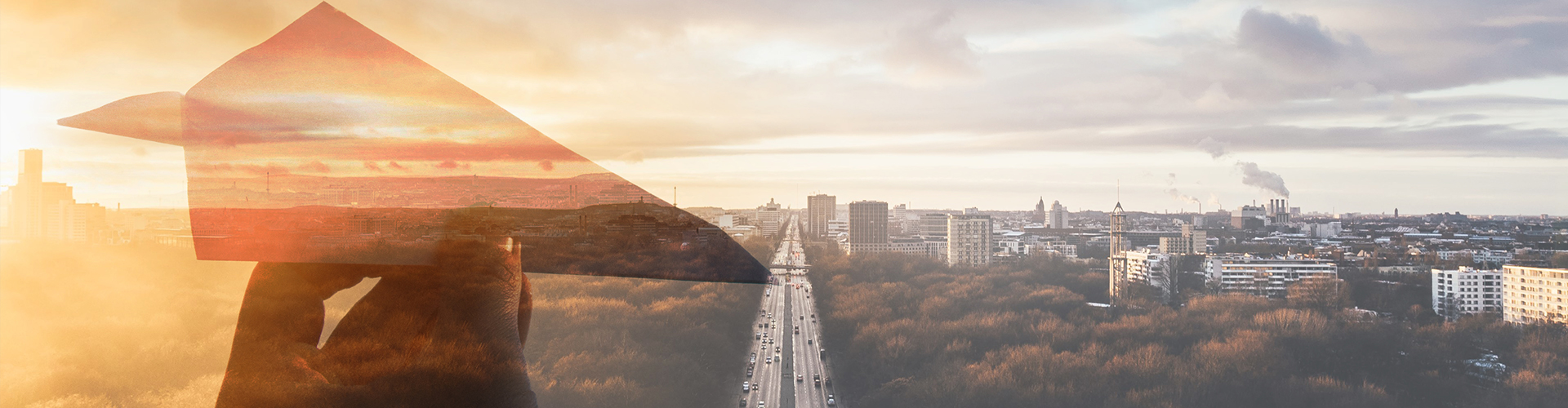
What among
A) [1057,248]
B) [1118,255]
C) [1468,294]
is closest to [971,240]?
[1057,248]

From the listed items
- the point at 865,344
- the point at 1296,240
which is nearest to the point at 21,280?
the point at 865,344

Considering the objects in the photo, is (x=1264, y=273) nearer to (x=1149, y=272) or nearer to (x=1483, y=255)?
(x=1149, y=272)

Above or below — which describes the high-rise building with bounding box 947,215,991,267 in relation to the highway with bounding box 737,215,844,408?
above

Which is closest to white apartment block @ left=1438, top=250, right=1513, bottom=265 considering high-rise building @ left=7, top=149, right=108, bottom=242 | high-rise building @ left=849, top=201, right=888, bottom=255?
high-rise building @ left=849, top=201, right=888, bottom=255

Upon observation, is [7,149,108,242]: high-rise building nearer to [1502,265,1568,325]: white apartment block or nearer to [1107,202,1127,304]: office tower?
[1107,202,1127,304]: office tower

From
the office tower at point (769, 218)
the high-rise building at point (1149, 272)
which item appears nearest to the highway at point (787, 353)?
the office tower at point (769, 218)

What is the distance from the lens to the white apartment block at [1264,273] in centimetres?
3403

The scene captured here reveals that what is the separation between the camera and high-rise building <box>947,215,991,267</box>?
2141 inches

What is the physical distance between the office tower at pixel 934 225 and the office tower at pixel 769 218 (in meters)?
31.1

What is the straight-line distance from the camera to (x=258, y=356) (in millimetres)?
1773

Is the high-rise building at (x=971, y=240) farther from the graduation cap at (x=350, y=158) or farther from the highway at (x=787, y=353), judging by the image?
the graduation cap at (x=350, y=158)

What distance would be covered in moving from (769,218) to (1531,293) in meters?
32.4

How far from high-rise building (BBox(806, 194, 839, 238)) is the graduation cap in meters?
58.9

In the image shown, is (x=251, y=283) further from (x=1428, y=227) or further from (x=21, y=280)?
(x=1428, y=227)
